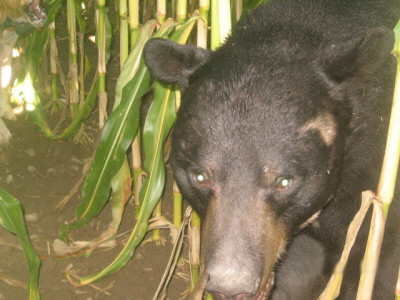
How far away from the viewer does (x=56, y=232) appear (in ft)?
11.5

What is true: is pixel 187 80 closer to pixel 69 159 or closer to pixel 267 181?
pixel 267 181

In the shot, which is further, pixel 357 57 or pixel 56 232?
pixel 56 232

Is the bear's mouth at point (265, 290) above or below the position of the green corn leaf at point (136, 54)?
below

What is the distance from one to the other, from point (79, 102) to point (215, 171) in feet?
9.55

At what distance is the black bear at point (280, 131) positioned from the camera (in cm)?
191

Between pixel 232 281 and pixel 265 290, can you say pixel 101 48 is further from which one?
pixel 232 281

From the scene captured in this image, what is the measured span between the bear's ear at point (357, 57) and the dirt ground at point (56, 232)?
1773 millimetres

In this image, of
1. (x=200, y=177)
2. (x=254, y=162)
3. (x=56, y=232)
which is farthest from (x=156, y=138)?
(x=56, y=232)

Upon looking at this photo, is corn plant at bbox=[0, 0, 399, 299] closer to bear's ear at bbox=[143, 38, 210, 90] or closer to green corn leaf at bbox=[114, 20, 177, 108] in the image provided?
green corn leaf at bbox=[114, 20, 177, 108]

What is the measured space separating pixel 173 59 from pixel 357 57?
78 centimetres

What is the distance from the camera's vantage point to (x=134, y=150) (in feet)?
10.5

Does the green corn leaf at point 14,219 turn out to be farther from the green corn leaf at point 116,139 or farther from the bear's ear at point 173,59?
the bear's ear at point 173,59

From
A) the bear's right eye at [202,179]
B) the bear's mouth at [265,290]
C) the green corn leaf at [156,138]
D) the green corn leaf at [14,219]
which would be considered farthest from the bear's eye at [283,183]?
the green corn leaf at [14,219]

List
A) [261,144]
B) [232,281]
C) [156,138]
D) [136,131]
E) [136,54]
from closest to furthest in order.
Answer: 1. [232,281]
2. [261,144]
3. [156,138]
4. [136,54]
5. [136,131]
